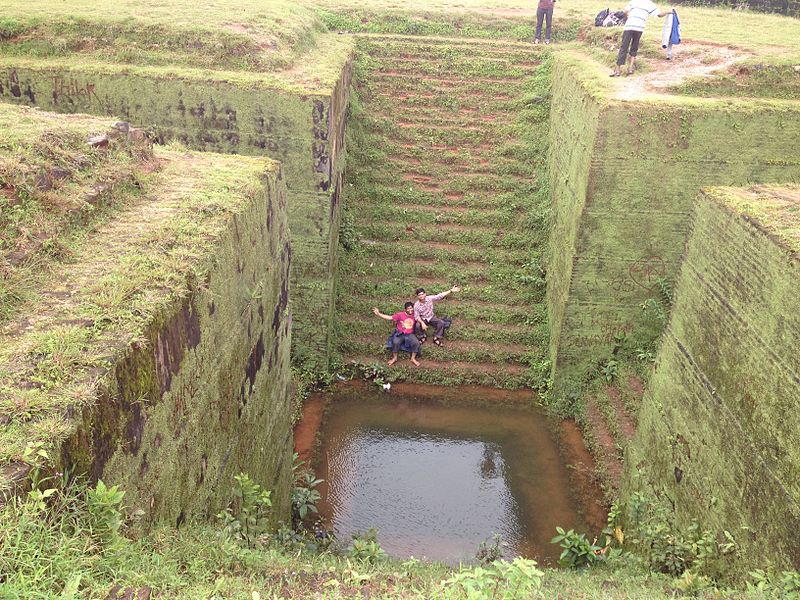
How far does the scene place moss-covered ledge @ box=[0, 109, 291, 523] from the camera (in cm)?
251

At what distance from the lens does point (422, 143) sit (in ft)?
36.9

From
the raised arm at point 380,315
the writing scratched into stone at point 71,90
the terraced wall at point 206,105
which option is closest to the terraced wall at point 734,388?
the raised arm at point 380,315

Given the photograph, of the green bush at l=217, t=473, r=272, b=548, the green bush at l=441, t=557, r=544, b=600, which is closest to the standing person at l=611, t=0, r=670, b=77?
the green bush at l=217, t=473, r=272, b=548

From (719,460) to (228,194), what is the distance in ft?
14.2

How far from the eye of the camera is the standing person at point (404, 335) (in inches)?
343

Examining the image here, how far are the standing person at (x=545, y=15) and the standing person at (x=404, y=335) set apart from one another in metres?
7.59

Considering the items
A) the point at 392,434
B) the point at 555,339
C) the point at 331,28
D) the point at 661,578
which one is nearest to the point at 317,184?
the point at 392,434

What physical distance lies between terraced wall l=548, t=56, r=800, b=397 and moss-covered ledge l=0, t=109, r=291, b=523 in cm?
446

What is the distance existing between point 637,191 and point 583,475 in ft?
12.1

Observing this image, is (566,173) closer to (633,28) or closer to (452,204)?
(452,204)

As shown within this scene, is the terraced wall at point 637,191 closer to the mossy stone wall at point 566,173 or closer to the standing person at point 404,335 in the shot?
the mossy stone wall at point 566,173

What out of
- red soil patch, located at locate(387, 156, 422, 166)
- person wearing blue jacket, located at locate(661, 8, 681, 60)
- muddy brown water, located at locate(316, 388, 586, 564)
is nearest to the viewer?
muddy brown water, located at locate(316, 388, 586, 564)

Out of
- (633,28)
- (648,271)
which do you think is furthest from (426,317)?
(633,28)

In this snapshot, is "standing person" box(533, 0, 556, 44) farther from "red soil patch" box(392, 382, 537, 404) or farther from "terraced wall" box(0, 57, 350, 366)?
"red soil patch" box(392, 382, 537, 404)
